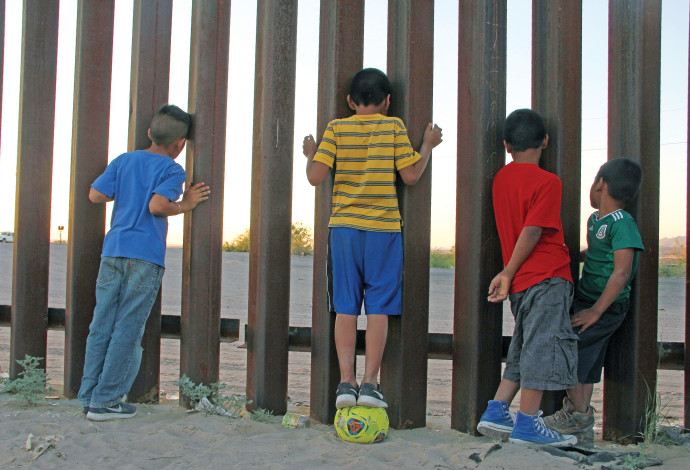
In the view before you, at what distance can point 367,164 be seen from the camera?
3150 mm

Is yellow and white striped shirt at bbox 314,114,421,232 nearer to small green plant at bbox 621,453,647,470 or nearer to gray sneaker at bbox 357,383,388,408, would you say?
gray sneaker at bbox 357,383,388,408

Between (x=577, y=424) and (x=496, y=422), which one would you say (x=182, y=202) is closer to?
(x=496, y=422)

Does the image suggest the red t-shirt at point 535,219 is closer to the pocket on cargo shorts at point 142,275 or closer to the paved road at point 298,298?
the pocket on cargo shorts at point 142,275

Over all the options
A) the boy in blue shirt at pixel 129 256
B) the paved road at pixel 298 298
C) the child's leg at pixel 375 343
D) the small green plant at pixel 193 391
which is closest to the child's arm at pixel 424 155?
the child's leg at pixel 375 343

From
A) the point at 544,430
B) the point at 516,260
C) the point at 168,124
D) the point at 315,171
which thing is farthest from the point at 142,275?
the point at 544,430

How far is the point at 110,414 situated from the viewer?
123 inches

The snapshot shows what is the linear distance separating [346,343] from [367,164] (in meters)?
0.96

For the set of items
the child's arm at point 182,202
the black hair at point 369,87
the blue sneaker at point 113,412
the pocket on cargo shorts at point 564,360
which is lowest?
the blue sneaker at point 113,412

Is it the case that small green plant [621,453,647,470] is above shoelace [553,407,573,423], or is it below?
below

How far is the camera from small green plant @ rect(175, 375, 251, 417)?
10.8ft

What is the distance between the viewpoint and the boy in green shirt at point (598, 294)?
302cm

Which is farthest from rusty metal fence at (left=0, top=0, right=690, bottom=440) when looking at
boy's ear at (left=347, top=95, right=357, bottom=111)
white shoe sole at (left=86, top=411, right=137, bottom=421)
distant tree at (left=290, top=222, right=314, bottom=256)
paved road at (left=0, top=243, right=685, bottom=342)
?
distant tree at (left=290, top=222, right=314, bottom=256)

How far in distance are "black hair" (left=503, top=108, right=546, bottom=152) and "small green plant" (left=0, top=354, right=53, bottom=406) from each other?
301 cm

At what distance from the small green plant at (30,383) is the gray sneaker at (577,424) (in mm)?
2888
